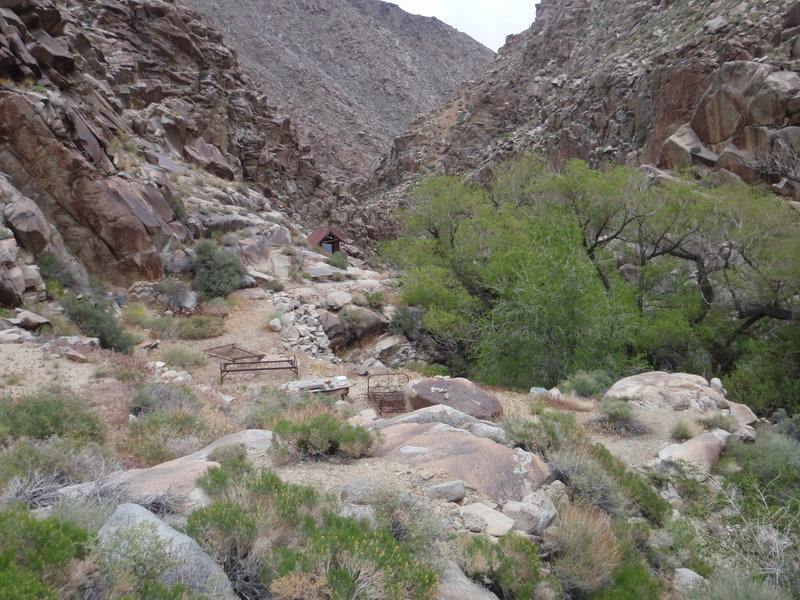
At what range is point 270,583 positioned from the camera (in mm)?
3125

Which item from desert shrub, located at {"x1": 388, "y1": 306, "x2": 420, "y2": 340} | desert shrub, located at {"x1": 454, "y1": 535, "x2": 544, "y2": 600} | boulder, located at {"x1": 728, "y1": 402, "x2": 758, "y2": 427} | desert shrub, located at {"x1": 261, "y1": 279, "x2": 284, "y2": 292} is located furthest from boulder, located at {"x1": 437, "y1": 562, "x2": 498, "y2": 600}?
desert shrub, located at {"x1": 261, "y1": 279, "x2": 284, "y2": 292}

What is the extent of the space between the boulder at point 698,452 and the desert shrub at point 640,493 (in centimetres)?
139

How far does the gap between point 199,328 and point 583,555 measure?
44.0 feet

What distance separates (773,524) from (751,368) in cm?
947

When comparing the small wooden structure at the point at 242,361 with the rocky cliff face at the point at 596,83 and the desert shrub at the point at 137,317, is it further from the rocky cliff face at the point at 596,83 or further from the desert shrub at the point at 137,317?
the rocky cliff face at the point at 596,83

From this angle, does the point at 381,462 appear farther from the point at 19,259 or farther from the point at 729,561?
the point at 19,259

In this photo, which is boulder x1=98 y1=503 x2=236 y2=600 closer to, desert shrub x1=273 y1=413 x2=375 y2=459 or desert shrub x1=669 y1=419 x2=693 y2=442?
desert shrub x1=273 y1=413 x2=375 y2=459

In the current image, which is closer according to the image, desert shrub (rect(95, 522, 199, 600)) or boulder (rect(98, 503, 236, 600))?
desert shrub (rect(95, 522, 199, 600))

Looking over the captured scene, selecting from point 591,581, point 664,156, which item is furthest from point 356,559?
point 664,156

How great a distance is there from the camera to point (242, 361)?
13.5m

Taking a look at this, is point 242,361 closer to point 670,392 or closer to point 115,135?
point 670,392

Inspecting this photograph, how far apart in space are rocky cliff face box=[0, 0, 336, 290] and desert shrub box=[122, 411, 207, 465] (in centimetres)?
745

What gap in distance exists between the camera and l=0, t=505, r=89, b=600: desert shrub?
2385 mm

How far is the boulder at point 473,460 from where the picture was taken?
5.02 meters
